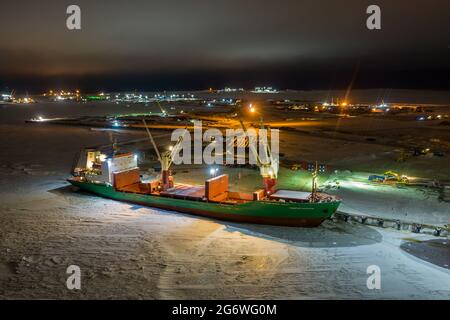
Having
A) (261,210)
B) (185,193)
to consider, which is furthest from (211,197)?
(261,210)

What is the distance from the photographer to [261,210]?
2084 cm

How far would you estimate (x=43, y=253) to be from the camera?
17031 millimetres

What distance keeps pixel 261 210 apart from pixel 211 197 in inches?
127

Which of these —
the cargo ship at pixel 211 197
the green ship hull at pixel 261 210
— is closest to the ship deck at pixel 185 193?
the cargo ship at pixel 211 197

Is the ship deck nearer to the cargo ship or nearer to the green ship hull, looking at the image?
the cargo ship

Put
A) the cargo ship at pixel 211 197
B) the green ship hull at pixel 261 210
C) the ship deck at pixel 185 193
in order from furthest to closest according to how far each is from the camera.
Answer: the ship deck at pixel 185 193
the cargo ship at pixel 211 197
the green ship hull at pixel 261 210

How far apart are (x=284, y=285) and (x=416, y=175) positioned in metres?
21.8

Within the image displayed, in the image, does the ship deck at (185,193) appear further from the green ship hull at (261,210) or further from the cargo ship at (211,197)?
the green ship hull at (261,210)

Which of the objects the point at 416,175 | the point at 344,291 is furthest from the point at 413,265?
the point at 416,175

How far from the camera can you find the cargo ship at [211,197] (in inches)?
803

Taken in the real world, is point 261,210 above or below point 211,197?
below

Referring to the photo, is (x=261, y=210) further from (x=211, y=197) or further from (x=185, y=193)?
(x=185, y=193)

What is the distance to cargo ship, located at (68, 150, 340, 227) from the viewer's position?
2039 centimetres
